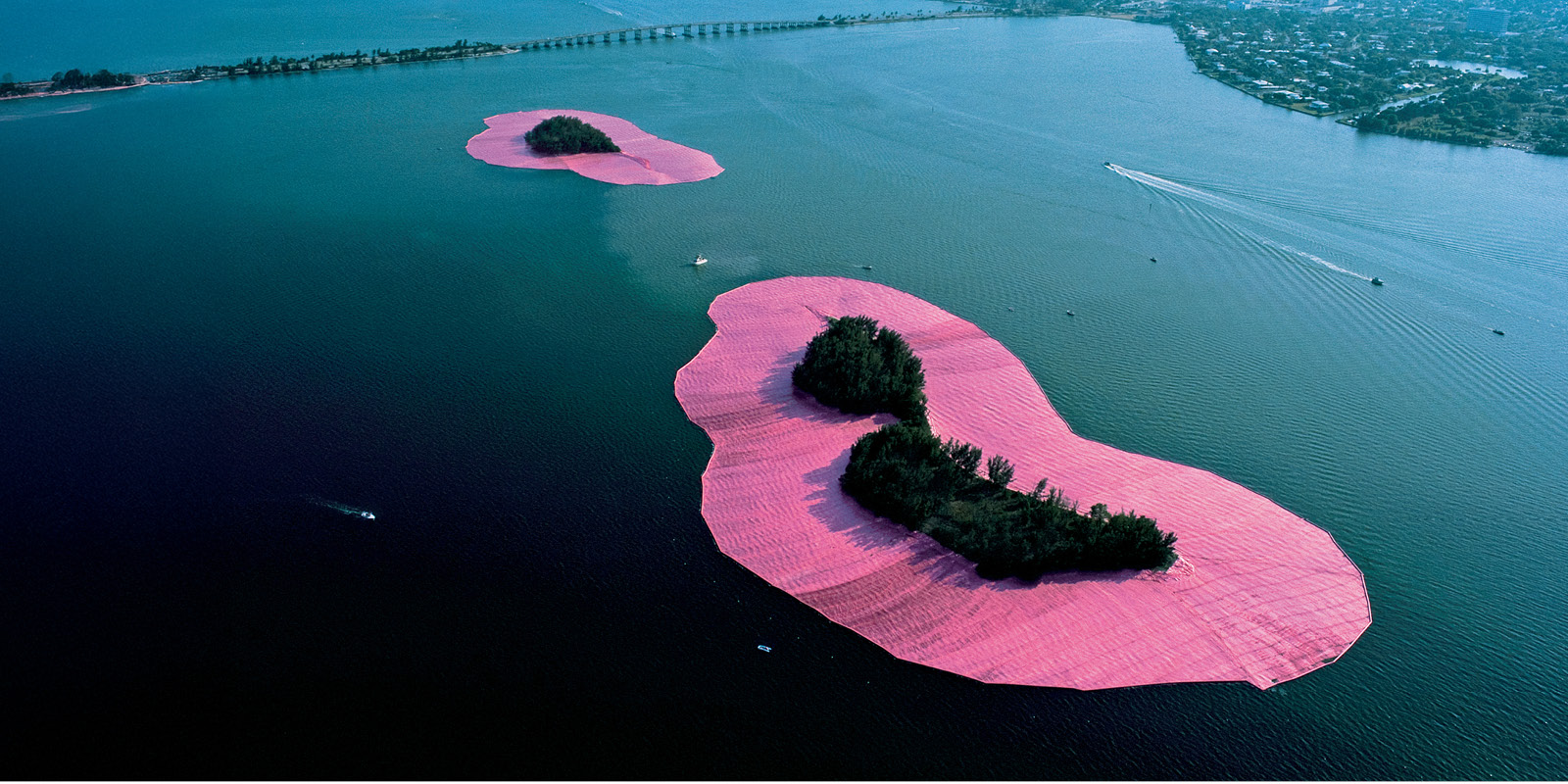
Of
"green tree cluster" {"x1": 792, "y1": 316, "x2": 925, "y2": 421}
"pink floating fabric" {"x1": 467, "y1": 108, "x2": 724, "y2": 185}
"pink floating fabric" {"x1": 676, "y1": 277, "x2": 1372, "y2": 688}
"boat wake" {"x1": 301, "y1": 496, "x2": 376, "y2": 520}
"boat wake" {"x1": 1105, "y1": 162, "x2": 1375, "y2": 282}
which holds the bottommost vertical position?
"pink floating fabric" {"x1": 676, "y1": 277, "x2": 1372, "y2": 688}

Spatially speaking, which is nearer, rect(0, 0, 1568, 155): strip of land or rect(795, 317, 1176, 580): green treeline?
rect(795, 317, 1176, 580): green treeline

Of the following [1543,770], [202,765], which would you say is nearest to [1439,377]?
[1543,770]

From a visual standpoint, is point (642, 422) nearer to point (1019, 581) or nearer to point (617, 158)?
point (1019, 581)

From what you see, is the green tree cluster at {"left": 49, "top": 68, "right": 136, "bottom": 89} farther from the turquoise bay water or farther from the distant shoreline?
the turquoise bay water

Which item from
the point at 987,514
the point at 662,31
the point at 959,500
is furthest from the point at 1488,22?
the point at 987,514

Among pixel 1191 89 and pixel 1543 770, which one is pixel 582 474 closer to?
pixel 1543 770

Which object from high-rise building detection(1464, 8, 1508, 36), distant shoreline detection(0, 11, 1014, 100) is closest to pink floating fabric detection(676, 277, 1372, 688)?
distant shoreline detection(0, 11, 1014, 100)
